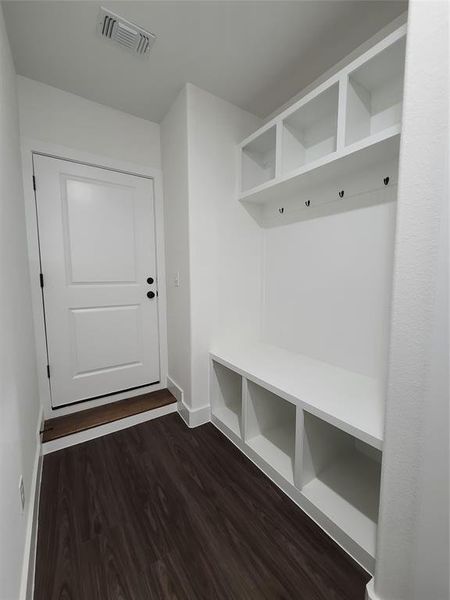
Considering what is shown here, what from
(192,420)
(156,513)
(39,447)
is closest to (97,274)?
(39,447)

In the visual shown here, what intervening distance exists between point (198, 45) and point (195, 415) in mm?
2427

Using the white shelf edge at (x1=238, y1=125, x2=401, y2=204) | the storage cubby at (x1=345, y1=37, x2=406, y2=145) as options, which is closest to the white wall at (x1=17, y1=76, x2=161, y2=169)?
the white shelf edge at (x1=238, y1=125, x2=401, y2=204)

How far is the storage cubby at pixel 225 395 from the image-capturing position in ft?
6.45

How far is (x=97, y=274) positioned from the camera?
209 centimetres

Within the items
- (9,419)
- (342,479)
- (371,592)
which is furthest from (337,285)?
(9,419)

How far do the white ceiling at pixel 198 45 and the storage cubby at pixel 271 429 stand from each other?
202 cm

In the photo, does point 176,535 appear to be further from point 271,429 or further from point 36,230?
point 36,230

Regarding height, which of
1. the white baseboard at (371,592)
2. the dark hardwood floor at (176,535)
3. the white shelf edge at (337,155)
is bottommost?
the dark hardwood floor at (176,535)

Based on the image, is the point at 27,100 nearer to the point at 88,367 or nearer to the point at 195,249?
the point at 195,249

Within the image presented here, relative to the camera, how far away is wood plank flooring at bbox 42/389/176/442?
182cm

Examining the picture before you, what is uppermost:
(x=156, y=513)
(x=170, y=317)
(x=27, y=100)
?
(x=27, y=100)

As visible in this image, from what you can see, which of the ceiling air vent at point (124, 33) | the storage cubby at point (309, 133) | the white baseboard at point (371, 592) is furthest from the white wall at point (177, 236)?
the white baseboard at point (371, 592)

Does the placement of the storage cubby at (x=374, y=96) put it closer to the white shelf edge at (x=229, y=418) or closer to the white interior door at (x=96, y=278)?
the white interior door at (x=96, y=278)

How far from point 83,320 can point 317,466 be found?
1929 mm
